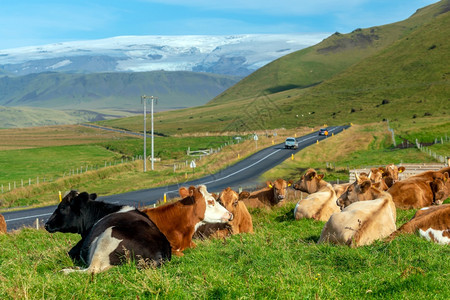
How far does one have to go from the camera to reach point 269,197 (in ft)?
67.7

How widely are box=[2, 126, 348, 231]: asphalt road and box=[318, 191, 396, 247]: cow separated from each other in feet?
60.8

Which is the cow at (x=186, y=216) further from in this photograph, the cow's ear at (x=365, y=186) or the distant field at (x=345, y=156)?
the distant field at (x=345, y=156)

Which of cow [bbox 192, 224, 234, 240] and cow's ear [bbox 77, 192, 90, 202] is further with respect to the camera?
cow [bbox 192, 224, 234, 240]

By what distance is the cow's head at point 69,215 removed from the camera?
38.2 feet

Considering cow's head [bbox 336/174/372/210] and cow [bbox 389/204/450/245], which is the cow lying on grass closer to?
cow's head [bbox 336/174/372/210]

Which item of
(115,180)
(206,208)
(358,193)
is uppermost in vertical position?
(206,208)

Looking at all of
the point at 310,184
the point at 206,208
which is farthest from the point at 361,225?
A: the point at 310,184

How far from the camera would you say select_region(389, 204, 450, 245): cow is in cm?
1066

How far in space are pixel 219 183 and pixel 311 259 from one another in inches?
1730

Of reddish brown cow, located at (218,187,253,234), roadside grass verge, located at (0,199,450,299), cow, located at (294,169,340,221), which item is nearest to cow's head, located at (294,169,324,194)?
cow, located at (294,169,340,221)

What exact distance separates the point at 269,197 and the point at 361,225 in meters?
9.63

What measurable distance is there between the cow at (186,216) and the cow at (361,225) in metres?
2.41

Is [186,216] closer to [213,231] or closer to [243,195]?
[213,231]

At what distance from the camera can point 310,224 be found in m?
15.2
